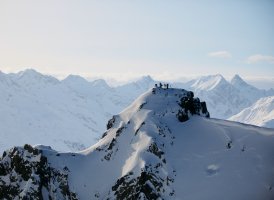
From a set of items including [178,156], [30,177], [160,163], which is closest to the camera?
[30,177]

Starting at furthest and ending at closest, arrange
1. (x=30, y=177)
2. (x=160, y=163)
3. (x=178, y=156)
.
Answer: (x=178, y=156) → (x=160, y=163) → (x=30, y=177)

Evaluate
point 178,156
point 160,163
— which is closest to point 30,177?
point 160,163

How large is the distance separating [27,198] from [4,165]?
1185 centimetres

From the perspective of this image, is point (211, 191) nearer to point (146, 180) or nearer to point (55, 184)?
point (146, 180)

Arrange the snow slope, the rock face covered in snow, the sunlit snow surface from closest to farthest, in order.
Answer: the sunlit snow surface < the snow slope < the rock face covered in snow

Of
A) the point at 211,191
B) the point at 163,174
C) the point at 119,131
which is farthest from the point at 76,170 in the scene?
the point at 211,191

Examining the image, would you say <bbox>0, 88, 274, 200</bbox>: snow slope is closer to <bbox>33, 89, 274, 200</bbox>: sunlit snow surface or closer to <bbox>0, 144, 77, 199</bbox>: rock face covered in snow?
<bbox>33, 89, 274, 200</bbox>: sunlit snow surface

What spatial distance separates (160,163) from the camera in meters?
90.7

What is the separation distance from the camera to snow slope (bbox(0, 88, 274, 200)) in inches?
3332

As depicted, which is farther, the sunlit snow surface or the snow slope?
the snow slope

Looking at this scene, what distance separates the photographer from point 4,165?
9269cm

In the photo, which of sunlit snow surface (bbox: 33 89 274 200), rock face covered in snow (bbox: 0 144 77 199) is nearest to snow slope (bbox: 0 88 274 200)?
sunlit snow surface (bbox: 33 89 274 200)

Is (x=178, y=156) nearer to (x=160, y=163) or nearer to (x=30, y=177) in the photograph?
(x=160, y=163)

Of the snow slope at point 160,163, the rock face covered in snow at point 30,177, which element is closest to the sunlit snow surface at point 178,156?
the snow slope at point 160,163
